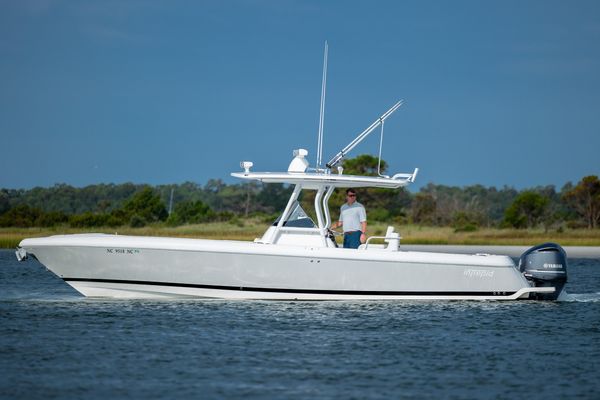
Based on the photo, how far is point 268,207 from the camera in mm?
80625

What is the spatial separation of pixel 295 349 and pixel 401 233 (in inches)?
1489

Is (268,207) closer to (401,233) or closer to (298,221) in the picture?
(401,233)

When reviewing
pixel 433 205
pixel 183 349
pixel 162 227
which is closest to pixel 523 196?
pixel 433 205

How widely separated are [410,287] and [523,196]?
5153 cm

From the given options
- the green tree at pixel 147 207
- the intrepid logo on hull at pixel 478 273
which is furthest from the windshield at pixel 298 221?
the green tree at pixel 147 207

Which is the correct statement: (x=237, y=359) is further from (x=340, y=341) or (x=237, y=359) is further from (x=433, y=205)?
(x=433, y=205)

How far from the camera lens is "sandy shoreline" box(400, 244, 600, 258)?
4259 cm

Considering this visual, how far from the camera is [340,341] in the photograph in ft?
50.1

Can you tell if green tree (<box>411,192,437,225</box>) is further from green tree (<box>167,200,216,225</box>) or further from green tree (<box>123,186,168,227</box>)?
green tree (<box>123,186,168,227</box>)

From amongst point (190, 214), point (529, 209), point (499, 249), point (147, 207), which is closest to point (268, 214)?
point (190, 214)

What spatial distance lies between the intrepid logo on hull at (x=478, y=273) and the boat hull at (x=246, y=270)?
17 mm

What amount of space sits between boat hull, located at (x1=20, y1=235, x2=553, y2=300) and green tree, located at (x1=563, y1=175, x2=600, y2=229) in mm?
48851

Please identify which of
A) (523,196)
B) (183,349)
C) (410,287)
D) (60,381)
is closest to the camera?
(60,381)

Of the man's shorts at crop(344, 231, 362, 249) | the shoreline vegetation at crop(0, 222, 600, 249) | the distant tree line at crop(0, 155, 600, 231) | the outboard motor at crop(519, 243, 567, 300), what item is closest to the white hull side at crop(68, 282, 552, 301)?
the man's shorts at crop(344, 231, 362, 249)
